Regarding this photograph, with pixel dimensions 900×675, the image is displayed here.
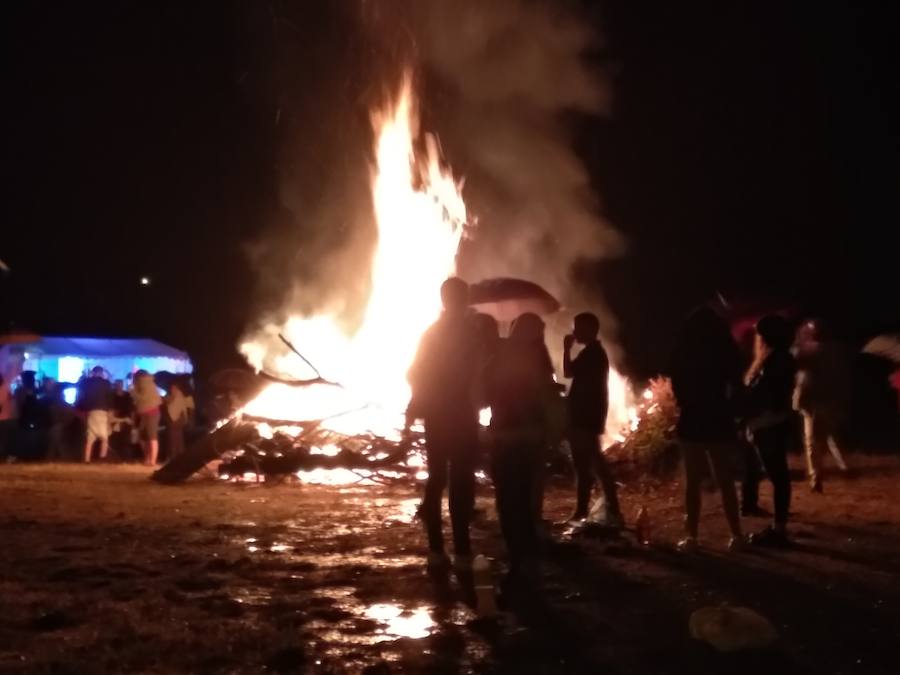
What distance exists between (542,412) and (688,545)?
1677 millimetres

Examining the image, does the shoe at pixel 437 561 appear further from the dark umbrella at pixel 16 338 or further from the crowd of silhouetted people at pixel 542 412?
the dark umbrella at pixel 16 338

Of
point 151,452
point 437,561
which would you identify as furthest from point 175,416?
point 437,561

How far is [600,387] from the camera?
8.15m

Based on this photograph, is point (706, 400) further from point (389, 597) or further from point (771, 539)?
point (389, 597)

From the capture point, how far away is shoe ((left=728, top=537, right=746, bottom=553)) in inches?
286

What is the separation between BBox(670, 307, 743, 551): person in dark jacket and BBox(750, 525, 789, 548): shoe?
0.23m

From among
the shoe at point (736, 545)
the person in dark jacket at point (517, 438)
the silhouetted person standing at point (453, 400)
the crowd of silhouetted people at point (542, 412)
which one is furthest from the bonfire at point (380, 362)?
the person in dark jacket at point (517, 438)

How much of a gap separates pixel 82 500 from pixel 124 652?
20.4 ft

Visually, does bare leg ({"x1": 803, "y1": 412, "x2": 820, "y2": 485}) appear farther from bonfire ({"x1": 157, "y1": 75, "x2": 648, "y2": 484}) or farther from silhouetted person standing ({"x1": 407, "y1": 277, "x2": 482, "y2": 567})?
silhouetted person standing ({"x1": 407, "y1": 277, "x2": 482, "y2": 567})

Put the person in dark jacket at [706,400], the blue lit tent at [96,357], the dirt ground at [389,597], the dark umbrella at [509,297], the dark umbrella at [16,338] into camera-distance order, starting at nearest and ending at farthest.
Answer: the dirt ground at [389,597] → the person in dark jacket at [706,400] → the dark umbrella at [509,297] → the dark umbrella at [16,338] → the blue lit tent at [96,357]

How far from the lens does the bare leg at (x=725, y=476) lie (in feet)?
23.4

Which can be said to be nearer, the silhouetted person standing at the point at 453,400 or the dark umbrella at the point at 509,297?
the silhouetted person standing at the point at 453,400

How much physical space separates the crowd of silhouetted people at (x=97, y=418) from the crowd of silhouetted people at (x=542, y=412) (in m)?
9.49

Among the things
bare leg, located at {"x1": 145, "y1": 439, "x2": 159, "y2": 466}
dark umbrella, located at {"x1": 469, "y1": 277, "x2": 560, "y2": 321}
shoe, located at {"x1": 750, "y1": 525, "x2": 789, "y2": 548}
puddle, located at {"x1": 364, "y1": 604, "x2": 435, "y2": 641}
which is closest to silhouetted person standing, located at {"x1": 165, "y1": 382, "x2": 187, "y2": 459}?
bare leg, located at {"x1": 145, "y1": 439, "x2": 159, "y2": 466}
